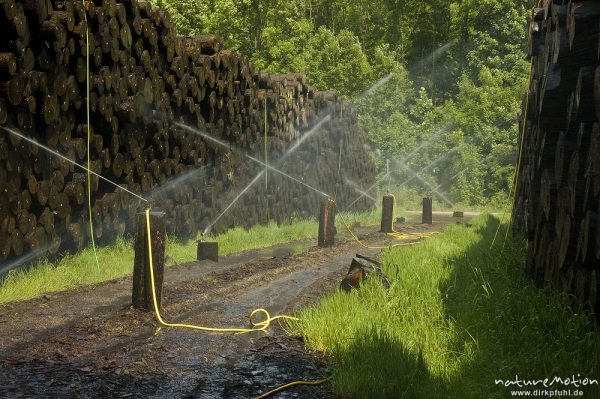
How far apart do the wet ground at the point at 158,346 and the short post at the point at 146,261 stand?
150mm

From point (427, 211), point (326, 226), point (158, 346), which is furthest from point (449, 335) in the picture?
point (427, 211)

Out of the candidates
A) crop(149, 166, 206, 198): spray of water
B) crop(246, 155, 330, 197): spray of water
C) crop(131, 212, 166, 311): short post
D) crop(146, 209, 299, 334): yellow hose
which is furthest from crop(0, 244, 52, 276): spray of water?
→ crop(246, 155, 330, 197): spray of water

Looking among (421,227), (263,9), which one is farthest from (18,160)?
(263,9)

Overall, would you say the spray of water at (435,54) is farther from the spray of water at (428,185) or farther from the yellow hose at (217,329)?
the yellow hose at (217,329)

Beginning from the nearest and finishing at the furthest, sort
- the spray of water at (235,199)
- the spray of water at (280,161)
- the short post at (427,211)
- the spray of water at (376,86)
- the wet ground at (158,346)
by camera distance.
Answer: the wet ground at (158,346), the spray of water at (235,199), the spray of water at (280,161), the short post at (427,211), the spray of water at (376,86)

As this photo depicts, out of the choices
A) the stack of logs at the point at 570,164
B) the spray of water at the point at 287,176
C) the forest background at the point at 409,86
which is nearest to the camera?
the stack of logs at the point at 570,164

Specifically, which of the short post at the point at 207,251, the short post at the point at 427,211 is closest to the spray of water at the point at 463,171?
the short post at the point at 427,211

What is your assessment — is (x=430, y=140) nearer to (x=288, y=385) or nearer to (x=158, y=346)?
(x=158, y=346)

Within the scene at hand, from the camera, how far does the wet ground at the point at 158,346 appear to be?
4.25 meters

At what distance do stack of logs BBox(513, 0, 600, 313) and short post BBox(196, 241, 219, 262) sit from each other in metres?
4.92

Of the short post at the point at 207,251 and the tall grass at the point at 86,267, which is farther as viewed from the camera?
the short post at the point at 207,251

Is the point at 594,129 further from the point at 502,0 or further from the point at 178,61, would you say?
the point at 502,0

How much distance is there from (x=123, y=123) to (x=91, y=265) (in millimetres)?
2336

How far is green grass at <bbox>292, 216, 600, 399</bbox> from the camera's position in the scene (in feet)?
13.3
